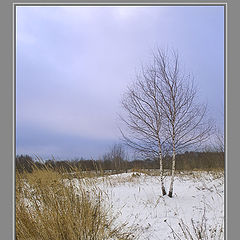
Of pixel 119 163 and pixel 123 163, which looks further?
pixel 123 163

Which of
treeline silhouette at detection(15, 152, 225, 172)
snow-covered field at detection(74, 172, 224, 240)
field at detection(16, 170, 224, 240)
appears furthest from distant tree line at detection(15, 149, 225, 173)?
snow-covered field at detection(74, 172, 224, 240)

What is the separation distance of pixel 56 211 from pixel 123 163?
3510 millimetres

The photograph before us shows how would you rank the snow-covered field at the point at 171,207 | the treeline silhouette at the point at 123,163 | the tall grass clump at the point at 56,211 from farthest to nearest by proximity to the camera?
the snow-covered field at the point at 171,207
the treeline silhouette at the point at 123,163
the tall grass clump at the point at 56,211

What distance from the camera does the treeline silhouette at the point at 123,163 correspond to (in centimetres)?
253

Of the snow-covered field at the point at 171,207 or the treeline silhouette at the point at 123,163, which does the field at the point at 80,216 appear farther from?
the treeline silhouette at the point at 123,163

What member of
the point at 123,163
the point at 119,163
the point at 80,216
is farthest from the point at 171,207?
the point at 80,216


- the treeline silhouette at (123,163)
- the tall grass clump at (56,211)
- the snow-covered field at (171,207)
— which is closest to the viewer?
the tall grass clump at (56,211)

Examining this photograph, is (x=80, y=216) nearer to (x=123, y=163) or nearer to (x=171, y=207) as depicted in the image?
(x=171, y=207)

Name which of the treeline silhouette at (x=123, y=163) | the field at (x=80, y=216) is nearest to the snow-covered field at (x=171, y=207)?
the field at (x=80, y=216)

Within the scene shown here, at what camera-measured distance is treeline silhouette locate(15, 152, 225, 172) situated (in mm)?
2531

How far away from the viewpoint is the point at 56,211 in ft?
6.69

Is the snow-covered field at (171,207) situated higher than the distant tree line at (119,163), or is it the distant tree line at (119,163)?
the distant tree line at (119,163)

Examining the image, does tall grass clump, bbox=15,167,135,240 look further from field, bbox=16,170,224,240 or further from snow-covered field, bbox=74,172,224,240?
snow-covered field, bbox=74,172,224,240
